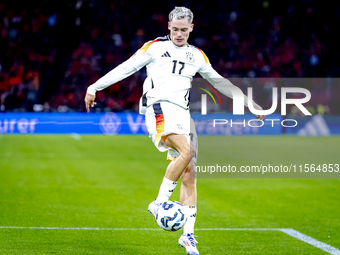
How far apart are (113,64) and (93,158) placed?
37.5ft

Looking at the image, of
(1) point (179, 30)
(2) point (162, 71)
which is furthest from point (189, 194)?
(1) point (179, 30)

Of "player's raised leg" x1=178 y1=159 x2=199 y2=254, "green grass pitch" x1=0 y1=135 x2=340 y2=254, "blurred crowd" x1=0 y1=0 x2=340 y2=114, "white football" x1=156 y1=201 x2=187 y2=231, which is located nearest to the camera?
"white football" x1=156 y1=201 x2=187 y2=231

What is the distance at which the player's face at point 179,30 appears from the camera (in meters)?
4.23

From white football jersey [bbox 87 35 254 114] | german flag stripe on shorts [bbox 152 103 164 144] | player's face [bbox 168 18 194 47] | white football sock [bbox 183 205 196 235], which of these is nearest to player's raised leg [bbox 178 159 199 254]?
white football sock [bbox 183 205 196 235]

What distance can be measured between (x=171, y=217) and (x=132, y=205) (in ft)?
10.1

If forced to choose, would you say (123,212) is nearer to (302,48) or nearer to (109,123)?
(109,123)

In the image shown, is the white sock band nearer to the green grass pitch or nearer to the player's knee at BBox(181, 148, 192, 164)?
the green grass pitch

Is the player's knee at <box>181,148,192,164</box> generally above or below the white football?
above

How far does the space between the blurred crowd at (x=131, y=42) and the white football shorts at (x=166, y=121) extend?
54.6 feet

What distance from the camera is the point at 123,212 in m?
6.60

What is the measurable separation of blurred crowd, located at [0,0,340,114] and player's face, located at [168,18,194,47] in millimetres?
16730

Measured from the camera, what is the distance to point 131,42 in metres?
24.3

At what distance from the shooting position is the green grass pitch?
4.90 metres

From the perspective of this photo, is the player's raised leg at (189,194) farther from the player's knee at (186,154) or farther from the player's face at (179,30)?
the player's face at (179,30)
